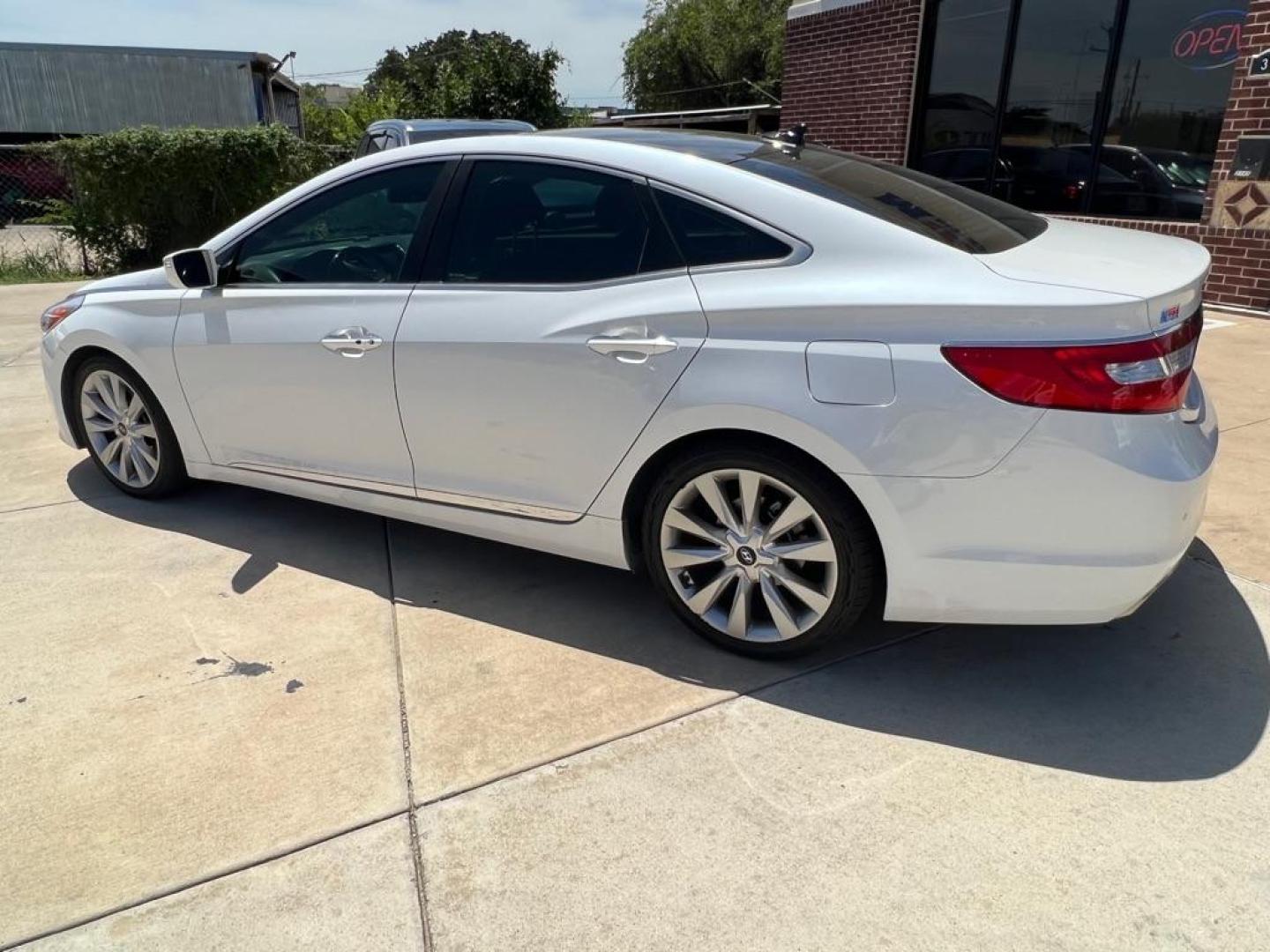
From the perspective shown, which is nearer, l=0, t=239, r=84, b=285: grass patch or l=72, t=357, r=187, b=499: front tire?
l=72, t=357, r=187, b=499: front tire

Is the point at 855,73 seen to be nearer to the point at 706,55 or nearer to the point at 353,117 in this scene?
the point at 353,117

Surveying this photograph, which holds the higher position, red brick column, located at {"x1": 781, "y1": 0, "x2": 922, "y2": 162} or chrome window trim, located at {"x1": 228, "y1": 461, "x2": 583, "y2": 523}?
red brick column, located at {"x1": 781, "y1": 0, "x2": 922, "y2": 162}

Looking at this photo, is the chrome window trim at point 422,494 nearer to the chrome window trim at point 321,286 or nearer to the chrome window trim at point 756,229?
the chrome window trim at point 321,286

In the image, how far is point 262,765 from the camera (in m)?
2.61

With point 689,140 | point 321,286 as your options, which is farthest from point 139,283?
point 689,140

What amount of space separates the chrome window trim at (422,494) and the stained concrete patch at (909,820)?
867 millimetres

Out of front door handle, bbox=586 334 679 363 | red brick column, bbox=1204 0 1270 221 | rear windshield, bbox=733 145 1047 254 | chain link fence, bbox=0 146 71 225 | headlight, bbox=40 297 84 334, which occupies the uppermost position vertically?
red brick column, bbox=1204 0 1270 221

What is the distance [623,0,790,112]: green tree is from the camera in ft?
120

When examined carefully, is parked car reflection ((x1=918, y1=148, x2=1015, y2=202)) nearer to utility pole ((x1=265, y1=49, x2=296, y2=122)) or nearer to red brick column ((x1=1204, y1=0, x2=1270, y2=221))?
red brick column ((x1=1204, y1=0, x2=1270, y2=221))

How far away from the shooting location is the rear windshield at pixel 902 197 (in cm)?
278

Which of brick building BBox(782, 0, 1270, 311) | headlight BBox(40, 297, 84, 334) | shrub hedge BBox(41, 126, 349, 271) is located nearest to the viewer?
headlight BBox(40, 297, 84, 334)

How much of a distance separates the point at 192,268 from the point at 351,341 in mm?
893

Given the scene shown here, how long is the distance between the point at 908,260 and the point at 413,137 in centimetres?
826

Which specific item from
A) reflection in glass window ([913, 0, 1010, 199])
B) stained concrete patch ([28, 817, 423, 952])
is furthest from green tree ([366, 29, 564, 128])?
stained concrete patch ([28, 817, 423, 952])
